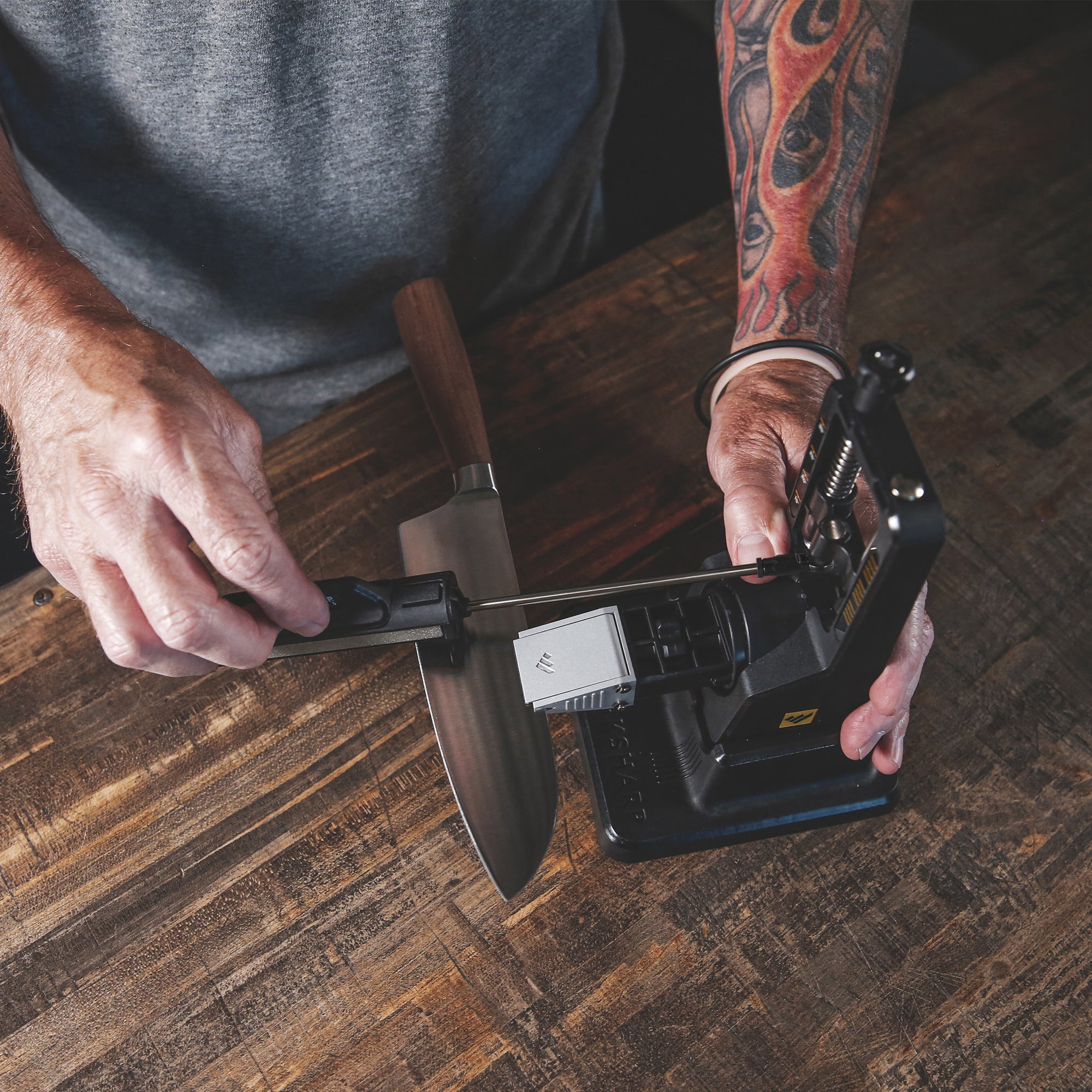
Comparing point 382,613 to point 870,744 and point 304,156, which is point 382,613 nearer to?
point 870,744

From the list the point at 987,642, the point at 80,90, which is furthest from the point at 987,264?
the point at 80,90

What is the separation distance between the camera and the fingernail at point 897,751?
0.75 metres

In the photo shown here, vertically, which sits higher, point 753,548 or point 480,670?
point 753,548

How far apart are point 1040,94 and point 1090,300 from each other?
0.43 m

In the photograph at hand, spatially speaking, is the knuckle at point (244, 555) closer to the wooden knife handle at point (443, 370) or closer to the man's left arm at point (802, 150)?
the wooden knife handle at point (443, 370)

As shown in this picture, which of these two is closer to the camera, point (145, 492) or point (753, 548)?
point (145, 492)

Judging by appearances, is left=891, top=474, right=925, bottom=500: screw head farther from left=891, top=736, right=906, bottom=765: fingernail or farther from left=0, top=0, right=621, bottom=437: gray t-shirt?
left=0, top=0, right=621, bottom=437: gray t-shirt

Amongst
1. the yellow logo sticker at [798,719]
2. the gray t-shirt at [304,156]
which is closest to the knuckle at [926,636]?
the yellow logo sticker at [798,719]

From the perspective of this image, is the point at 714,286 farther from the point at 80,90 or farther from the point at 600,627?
the point at 80,90

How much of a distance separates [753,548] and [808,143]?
53cm

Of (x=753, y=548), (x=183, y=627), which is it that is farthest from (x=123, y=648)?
(x=753, y=548)

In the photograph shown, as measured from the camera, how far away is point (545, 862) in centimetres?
77

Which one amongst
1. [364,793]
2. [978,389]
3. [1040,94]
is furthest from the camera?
[1040,94]

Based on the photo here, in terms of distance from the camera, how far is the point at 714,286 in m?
1.13
